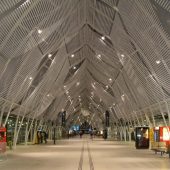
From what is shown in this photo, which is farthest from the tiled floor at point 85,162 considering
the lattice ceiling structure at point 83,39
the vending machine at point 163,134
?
the lattice ceiling structure at point 83,39

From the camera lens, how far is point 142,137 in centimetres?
4350

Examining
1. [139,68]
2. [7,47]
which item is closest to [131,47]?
[139,68]

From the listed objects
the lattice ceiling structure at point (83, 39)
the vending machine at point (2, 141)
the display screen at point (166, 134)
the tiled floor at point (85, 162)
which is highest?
the lattice ceiling structure at point (83, 39)

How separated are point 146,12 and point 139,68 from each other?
12059mm

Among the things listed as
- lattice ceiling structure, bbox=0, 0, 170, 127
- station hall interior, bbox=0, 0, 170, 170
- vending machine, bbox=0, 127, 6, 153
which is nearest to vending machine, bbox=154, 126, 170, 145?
station hall interior, bbox=0, 0, 170, 170

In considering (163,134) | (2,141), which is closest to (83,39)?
(163,134)

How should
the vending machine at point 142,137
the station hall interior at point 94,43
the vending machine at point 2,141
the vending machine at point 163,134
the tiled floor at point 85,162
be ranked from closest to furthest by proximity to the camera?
1. the tiled floor at point 85,162
2. the station hall interior at point 94,43
3. the vending machine at point 2,141
4. the vending machine at point 163,134
5. the vending machine at point 142,137

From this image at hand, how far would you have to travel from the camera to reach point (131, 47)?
124 ft

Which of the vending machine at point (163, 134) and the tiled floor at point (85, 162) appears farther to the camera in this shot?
the vending machine at point (163, 134)

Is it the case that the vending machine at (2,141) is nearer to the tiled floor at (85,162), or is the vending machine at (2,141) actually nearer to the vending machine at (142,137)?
the tiled floor at (85,162)

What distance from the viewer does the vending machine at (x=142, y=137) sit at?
140 feet

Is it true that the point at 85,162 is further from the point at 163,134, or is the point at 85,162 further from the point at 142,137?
the point at 142,137

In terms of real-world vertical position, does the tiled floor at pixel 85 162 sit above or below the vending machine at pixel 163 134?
below

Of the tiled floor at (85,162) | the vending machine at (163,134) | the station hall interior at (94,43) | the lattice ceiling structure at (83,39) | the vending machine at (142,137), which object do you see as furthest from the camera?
the vending machine at (142,137)
